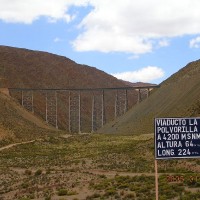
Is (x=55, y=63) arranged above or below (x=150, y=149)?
above

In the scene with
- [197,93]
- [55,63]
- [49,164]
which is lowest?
[49,164]

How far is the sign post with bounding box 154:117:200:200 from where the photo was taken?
1407 centimetres

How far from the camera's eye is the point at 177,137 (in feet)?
46.7

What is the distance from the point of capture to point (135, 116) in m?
98.8

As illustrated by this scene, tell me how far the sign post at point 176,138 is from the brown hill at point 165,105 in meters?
67.7

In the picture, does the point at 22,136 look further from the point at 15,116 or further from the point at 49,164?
the point at 49,164

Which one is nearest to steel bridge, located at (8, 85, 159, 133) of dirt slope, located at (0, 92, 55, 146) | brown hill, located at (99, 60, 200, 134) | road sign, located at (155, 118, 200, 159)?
dirt slope, located at (0, 92, 55, 146)

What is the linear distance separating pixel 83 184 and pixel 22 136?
59417 millimetres

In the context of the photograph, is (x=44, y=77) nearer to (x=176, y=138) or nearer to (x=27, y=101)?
(x=27, y=101)

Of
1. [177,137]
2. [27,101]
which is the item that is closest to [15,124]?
[27,101]

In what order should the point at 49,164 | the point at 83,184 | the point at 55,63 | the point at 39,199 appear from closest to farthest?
1. the point at 39,199
2. the point at 83,184
3. the point at 49,164
4. the point at 55,63

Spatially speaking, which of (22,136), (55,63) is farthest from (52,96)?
(22,136)

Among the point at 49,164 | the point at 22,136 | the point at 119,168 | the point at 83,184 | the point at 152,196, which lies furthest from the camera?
the point at 22,136

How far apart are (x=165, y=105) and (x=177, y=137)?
263 feet
